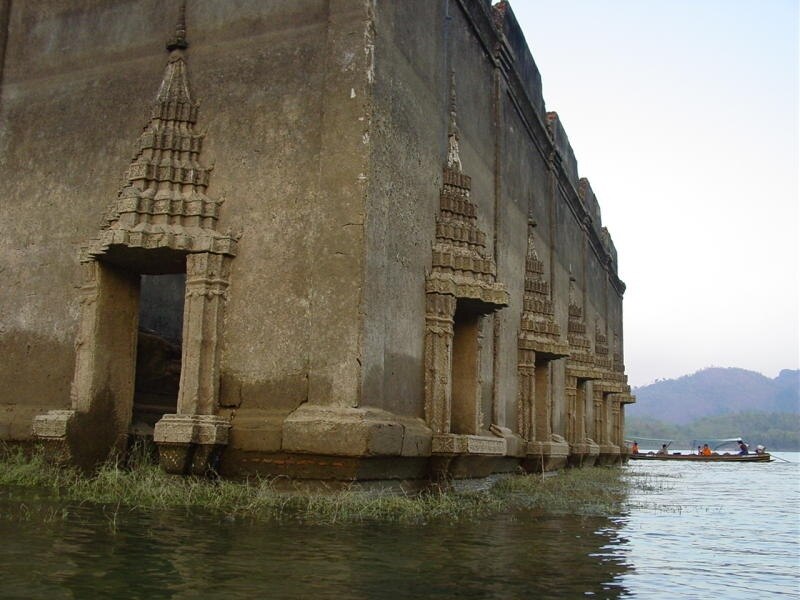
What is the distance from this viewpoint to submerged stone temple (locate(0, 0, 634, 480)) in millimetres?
7539

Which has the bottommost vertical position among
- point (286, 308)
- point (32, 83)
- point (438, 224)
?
point (286, 308)

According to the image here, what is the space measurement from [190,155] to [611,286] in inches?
835

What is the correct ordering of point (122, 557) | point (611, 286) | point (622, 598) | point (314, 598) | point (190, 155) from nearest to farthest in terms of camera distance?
point (314, 598) → point (622, 598) → point (122, 557) → point (190, 155) → point (611, 286)

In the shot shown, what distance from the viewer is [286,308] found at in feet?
25.4

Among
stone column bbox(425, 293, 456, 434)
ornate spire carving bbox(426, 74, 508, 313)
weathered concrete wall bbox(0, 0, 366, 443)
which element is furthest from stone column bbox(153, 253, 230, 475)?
ornate spire carving bbox(426, 74, 508, 313)

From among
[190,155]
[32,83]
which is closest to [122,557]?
[190,155]

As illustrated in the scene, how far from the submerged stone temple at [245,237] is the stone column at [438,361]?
22mm

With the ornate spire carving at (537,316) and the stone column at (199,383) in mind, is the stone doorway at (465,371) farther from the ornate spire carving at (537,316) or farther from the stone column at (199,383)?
the ornate spire carving at (537,316)

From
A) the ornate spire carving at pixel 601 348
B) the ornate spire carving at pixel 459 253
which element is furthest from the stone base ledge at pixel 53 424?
the ornate spire carving at pixel 601 348

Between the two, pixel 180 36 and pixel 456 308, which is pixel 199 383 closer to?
pixel 456 308

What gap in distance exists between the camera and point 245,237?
26.5 feet

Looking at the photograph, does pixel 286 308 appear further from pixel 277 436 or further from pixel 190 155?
pixel 190 155

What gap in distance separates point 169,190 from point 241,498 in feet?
Answer: 9.90

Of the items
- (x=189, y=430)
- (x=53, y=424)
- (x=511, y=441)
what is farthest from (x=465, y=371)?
(x=53, y=424)
